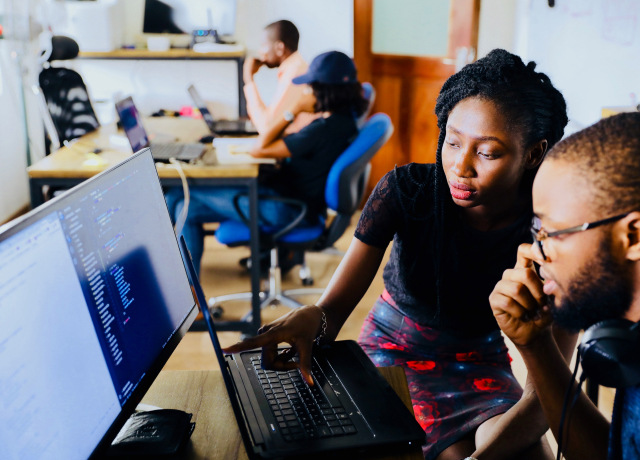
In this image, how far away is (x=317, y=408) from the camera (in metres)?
0.82

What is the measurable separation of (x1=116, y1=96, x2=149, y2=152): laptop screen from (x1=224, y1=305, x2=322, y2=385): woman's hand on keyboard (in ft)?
5.06

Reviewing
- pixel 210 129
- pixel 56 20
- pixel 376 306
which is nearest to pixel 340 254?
pixel 210 129

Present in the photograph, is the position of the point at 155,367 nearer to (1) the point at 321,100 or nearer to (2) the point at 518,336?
(2) the point at 518,336

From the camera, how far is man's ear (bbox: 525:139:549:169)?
1.12 metres

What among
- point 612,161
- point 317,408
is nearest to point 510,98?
point 612,161

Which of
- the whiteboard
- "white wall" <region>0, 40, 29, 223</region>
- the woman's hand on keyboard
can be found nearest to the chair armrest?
the whiteboard

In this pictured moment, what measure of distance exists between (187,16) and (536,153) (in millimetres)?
3280

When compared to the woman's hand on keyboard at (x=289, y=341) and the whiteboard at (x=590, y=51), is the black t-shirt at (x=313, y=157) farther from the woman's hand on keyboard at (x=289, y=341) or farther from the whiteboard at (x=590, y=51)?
the woman's hand on keyboard at (x=289, y=341)

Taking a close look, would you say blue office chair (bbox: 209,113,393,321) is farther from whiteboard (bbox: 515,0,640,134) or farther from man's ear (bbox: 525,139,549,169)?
man's ear (bbox: 525,139,549,169)

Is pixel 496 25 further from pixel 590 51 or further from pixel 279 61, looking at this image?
pixel 279 61

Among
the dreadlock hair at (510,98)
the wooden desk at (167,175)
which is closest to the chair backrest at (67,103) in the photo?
the wooden desk at (167,175)

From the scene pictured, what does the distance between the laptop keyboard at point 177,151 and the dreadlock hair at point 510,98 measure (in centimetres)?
133

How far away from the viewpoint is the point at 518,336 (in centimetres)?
90

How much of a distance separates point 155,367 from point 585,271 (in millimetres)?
581
